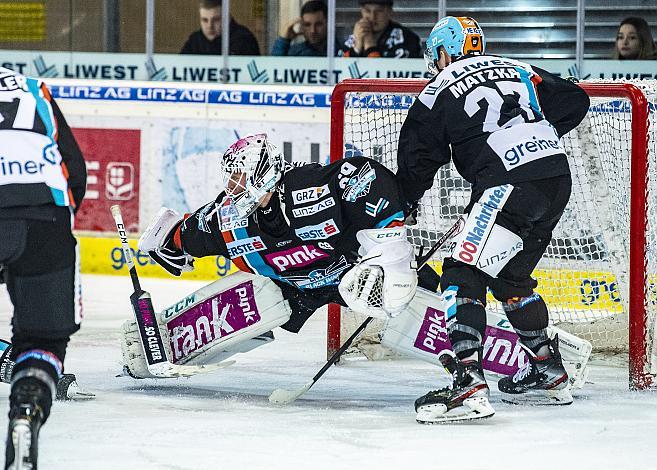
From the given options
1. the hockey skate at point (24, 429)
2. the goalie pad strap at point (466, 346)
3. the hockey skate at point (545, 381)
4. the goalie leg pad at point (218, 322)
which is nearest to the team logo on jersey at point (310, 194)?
the goalie leg pad at point (218, 322)

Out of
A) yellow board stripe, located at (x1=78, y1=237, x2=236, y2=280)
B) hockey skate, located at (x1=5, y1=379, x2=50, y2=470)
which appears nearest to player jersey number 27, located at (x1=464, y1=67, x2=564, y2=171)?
hockey skate, located at (x1=5, y1=379, x2=50, y2=470)

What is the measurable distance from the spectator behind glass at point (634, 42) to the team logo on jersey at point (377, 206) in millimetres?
3025

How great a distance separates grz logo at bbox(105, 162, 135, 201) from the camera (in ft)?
21.7

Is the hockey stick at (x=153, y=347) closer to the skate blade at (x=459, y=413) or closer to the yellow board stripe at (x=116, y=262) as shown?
the skate blade at (x=459, y=413)

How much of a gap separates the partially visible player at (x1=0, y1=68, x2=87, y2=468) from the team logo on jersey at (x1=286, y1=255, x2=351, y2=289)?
1.24 meters

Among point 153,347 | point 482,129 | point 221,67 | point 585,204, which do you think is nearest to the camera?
point 482,129

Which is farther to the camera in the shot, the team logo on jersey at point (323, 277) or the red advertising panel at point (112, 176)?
the red advertising panel at point (112, 176)

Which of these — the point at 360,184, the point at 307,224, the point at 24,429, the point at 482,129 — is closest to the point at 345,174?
the point at 360,184

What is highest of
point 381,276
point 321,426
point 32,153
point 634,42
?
point 634,42

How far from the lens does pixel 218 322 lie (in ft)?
12.8

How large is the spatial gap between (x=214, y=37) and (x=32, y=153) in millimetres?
4268

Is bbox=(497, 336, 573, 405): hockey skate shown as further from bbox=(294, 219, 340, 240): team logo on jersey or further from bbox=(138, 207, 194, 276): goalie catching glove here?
bbox=(138, 207, 194, 276): goalie catching glove

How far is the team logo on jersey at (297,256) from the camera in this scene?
376 centimetres

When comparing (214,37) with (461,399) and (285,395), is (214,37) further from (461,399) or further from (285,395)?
(461,399)
